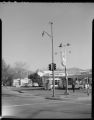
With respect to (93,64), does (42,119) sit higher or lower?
lower

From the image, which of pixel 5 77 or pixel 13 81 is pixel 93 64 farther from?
pixel 13 81

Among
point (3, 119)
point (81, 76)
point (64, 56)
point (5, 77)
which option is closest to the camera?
point (3, 119)

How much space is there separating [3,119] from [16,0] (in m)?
4.73

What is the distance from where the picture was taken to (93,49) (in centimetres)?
1221

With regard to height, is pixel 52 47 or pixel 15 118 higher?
pixel 52 47

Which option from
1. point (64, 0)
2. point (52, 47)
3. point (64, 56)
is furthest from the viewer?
point (64, 56)

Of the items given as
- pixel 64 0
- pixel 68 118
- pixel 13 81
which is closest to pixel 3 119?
pixel 68 118

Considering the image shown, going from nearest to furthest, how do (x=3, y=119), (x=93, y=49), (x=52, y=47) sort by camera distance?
(x=93, y=49) → (x=3, y=119) → (x=52, y=47)

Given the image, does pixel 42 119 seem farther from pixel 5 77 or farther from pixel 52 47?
pixel 5 77

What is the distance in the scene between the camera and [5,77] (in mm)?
109312

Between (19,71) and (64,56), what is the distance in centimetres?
9088

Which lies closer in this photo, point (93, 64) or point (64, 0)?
point (64, 0)

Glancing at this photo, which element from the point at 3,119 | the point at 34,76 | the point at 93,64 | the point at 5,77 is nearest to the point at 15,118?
the point at 3,119

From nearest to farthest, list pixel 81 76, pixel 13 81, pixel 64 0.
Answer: pixel 64 0 → pixel 81 76 → pixel 13 81
